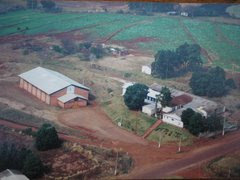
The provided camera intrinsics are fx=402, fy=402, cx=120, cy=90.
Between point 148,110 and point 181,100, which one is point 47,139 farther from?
point 181,100

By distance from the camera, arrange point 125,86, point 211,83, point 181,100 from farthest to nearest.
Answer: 1. point 125,86
2. point 211,83
3. point 181,100

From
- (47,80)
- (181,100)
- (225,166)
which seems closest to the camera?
(225,166)

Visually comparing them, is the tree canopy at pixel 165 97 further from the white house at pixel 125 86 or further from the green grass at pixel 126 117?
the white house at pixel 125 86

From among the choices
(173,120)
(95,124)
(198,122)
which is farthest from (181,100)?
(95,124)

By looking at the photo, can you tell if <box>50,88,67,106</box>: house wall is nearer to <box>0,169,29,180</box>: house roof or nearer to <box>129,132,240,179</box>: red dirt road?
<box>0,169,29,180</box>: house roof

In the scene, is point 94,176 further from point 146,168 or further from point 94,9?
point 94,9

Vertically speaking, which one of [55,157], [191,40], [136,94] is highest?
[191,40]

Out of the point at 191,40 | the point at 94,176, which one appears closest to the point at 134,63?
the point at 191,40
